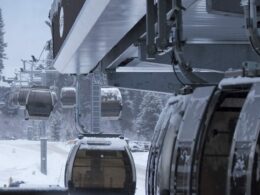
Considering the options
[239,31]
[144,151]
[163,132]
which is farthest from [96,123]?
[144,151]

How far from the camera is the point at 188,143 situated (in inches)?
197

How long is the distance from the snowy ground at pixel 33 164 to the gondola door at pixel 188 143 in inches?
1238

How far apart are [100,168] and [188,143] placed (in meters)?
12.9

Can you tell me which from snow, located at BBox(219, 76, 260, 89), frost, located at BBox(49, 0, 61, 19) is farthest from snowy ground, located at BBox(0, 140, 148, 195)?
snow, located at BBox(219, 76, 260, 89)

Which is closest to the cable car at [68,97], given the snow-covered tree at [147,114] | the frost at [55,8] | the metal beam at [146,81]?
the frost at [55,8]

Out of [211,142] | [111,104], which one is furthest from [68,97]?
[211,142]

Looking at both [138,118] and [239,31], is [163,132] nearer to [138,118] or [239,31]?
[239,31]

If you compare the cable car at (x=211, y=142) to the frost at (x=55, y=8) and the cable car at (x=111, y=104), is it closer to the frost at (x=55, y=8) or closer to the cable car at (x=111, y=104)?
the frost at (x=55, y=8)

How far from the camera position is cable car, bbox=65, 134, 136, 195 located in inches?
687

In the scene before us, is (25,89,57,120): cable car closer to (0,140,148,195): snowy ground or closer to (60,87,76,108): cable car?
(60,87,76,108): cable car

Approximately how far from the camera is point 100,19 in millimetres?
13656

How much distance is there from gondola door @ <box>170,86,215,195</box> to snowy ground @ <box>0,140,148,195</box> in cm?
3144

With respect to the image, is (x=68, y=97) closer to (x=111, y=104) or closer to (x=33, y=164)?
(x=111, y=104)

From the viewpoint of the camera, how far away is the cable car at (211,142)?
428 centimetres
